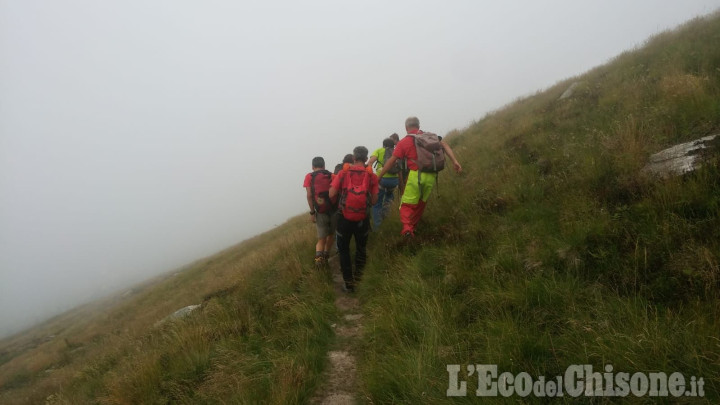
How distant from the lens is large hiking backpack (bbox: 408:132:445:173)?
612cm

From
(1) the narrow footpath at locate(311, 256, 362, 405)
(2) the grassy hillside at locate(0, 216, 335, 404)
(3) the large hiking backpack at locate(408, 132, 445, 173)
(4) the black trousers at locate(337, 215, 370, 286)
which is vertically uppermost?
(3) the large hiking backpack at locate(408, 132, 445, 173)

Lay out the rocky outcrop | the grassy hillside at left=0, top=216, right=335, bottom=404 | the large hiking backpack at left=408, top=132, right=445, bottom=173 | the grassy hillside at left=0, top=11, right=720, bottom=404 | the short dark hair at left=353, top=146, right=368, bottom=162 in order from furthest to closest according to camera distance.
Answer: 1. the short dark hair at left=353, top=146, right=368, bottom=162
2. the large hiking backpack at left=408, top=132, right=445, bottom=173
3. the rocky outcrop
4. the grassy hillside at left=0, top=216, right=335, bottom=404
5. the grassy hillside at left=0, top=11, right=720, bottom=404

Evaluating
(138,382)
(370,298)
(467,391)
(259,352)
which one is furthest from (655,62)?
(138,382)

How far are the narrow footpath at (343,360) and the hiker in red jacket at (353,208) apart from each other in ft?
1.76

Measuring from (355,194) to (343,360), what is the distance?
9.51 feet

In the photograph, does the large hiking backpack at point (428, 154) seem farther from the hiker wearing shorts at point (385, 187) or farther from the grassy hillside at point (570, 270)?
the hiker wearing shorts at point (385, 187)

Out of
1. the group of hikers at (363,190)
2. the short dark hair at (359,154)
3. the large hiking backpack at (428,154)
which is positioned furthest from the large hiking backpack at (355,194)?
the large hiking backpack at (428,154)

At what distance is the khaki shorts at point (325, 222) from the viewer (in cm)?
714

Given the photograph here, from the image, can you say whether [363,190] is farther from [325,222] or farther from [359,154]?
[325,222]

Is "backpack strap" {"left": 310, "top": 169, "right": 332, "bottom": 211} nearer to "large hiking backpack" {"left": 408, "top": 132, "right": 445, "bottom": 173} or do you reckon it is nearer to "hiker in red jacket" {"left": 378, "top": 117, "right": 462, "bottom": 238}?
"hiker in red jacket" {"left": 378, "top": 117, "right": 462, "bottom": 238}

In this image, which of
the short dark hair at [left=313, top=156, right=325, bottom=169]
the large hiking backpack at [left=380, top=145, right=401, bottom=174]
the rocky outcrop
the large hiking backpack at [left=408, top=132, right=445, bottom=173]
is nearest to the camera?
the rocky outcrop

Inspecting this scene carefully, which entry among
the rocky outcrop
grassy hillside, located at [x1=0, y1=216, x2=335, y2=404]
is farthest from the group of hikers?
the rocky outcrop

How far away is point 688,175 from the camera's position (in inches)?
151

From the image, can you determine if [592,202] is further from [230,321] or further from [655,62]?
[655,62]
